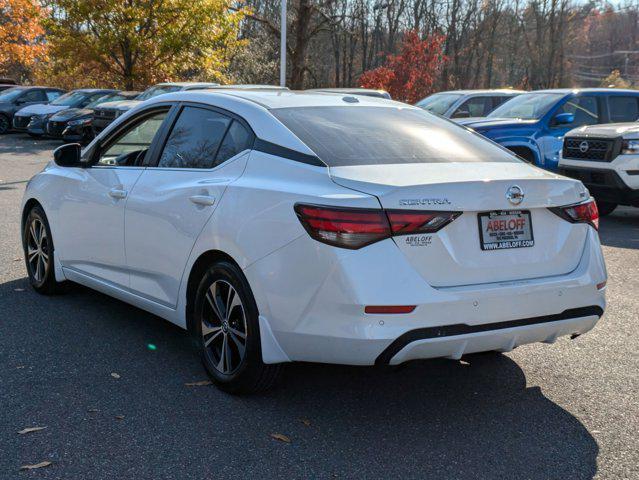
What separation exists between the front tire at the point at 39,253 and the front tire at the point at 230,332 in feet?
7.20

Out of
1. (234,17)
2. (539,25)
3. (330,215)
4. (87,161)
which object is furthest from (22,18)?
(330,215)

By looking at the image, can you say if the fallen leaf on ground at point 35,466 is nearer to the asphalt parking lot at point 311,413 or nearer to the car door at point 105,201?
the asphalt parking lot at point 311,413

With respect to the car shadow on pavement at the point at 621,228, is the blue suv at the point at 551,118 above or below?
above

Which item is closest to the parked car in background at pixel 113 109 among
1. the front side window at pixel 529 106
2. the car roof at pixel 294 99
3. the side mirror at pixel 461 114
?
the side mirror at pixel 461 114

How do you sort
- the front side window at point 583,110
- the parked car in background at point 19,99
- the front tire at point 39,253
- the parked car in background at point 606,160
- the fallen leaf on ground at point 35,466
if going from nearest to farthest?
the fallen leaf on ground at point 35,466
the front tire at point 39,253
the parked car in background at point 606,160
the front side window at point 583,110
the parked car in background at point 19,99

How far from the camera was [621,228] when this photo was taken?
10.9 meters

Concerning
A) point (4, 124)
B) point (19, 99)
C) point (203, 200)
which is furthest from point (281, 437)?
point (19, 99)

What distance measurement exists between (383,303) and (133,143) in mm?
2840

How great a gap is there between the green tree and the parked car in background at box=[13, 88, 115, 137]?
5.07 meters

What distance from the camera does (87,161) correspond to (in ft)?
19.0

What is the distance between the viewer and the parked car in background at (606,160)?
10656 mm

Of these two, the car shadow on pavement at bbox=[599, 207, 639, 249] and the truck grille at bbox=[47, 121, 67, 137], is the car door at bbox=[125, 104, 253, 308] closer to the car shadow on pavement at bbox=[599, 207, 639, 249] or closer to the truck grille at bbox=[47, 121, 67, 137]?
the car shadow on pavement at bbox=[599, 207, 639, 249]

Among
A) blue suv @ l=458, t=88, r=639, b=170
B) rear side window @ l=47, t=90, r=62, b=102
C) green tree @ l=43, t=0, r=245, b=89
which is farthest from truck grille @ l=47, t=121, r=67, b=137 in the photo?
blue suv @ l=458, t=88, r=639, b=170

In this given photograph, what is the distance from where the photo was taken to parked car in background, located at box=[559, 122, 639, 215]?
10656 mm
